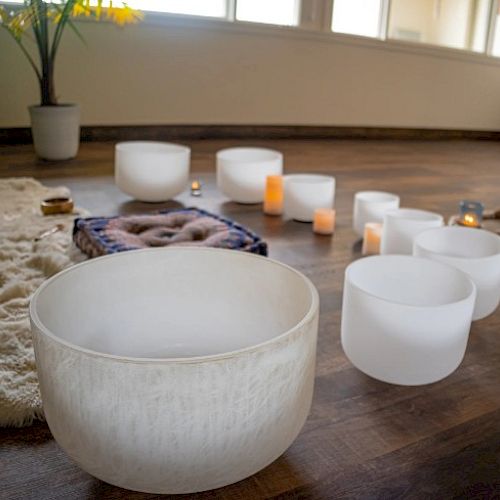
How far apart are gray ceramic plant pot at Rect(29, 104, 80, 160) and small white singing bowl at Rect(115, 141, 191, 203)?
88cm

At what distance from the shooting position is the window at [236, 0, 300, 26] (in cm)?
359

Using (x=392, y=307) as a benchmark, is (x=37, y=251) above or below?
below

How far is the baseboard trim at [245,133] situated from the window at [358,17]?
68 centimetres

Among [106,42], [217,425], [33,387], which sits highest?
[106,42]

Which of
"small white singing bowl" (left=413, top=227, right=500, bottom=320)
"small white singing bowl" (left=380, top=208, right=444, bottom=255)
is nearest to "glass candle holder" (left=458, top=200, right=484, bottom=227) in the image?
"small white singing bowl" (left=380, top=208, right=444, bottom=255)

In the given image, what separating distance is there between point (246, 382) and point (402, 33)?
14.2ft

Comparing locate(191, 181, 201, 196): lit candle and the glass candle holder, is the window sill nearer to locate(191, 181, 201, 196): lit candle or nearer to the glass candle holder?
locate(191, 181, 201, 196): lit candle

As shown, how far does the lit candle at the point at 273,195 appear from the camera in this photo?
→ 5.64 feet

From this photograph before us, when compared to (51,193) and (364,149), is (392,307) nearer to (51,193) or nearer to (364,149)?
(51,193)

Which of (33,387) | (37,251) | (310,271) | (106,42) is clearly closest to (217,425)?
(33,387)

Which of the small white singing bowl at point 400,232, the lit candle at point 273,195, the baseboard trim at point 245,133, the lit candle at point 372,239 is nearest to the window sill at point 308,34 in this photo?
the baseboard trim at point 245,133

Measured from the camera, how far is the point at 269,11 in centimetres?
369

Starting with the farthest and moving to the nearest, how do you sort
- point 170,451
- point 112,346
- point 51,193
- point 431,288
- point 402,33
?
point 402,33, point 51,193, point 431,288, point 112,346, point 170,451

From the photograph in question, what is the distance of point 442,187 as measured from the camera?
92.6 inches
